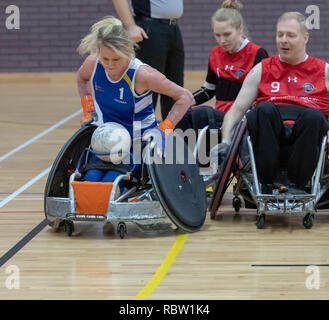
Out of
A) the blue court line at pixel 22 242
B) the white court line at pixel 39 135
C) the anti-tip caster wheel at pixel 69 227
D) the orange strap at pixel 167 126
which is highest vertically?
the orange strap at pixel 167 126

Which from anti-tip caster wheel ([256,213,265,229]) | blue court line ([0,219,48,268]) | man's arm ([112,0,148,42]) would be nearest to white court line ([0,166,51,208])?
blue court line ([0,219,48,268])

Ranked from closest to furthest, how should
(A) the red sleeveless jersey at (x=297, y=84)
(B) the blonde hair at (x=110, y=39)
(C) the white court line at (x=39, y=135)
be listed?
(B) the blonde hair at (x=110, y=39) → (A) the red sleeveless jersey at (x=297, y=84) → (C) the white court line at (x=39, y=135)

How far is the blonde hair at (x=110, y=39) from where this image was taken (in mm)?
4047

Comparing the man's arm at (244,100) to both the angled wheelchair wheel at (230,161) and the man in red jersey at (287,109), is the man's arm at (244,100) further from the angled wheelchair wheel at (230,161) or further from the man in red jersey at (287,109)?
the angled wheelchair wheel at (230,161)

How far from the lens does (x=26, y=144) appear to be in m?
7.42

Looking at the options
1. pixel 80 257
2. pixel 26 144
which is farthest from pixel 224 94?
pixel 26 144

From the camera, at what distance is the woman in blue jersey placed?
4.08 metres

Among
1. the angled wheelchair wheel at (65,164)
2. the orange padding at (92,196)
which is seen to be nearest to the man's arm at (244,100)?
the angled wheelchair wheel at (65,164)

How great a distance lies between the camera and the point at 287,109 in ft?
14.2

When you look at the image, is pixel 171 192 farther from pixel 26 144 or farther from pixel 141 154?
pixel 26 144

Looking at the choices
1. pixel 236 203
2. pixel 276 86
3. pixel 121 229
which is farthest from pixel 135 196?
pixel 276 86

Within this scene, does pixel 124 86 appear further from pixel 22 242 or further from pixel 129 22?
pixel 129 22

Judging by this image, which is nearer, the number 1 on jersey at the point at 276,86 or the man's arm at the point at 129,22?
the number 1 on jersey at the point at 276,86

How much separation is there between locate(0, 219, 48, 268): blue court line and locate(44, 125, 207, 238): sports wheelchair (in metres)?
0.11
